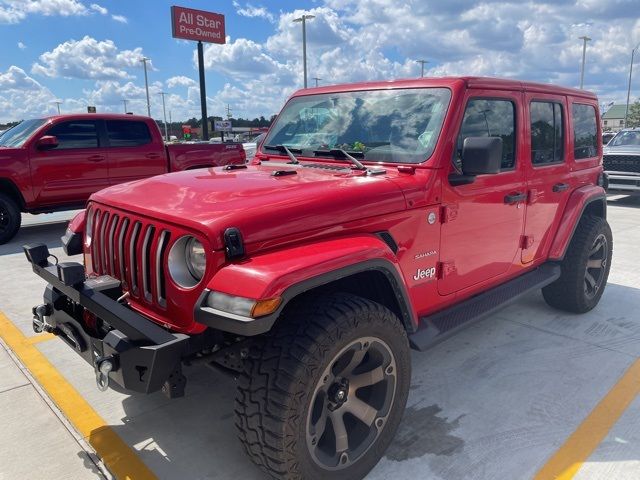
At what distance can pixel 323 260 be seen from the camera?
2244 mm

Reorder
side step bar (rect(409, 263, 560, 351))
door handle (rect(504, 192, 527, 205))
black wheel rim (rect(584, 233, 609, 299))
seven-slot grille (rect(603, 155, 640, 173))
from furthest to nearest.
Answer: seven-slot grille (rect(603, 155, 640, 173))
black wheel rim (rect(584, 233, 609, 299))
door handle (rect(504, 192, 527, 205))
side step bar (rect(409, 263, 560, 351))

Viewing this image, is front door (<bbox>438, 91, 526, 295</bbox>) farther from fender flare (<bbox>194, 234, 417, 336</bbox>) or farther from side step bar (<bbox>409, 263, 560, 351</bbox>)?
fender flare (<bbox>194, 234, 417, 336</bbox>)

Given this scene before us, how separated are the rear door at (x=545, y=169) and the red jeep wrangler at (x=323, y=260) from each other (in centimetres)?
2

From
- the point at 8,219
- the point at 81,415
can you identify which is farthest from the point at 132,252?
the point at 8,219

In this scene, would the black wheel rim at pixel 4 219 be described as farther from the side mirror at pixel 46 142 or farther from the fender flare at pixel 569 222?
the fender flare at pixel 569 222

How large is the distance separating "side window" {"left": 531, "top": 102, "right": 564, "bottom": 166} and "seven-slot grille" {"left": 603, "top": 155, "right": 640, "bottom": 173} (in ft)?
30.4

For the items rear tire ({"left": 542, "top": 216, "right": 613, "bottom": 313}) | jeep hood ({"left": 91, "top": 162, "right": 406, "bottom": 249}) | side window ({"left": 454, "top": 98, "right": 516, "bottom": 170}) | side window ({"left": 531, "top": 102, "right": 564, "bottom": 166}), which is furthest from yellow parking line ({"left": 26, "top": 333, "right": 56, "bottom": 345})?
rear tire ({"left": 542, "top": 216, "right": 613, "bottom": 313})

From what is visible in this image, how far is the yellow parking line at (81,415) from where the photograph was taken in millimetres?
2676

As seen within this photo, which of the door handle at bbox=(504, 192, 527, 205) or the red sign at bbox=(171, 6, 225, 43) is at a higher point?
the red sign at bbox=(171, 6, 225, 43)

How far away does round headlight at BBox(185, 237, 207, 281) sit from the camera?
2.34 m

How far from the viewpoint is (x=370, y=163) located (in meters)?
3.25

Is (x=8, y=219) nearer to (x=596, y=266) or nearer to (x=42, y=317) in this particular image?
(x=42, y=317)

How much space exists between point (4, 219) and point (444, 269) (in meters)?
7.19

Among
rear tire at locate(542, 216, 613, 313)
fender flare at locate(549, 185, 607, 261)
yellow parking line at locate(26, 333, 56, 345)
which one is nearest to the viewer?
yellow parking line at locate(26, 333, 56, 345)
